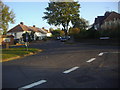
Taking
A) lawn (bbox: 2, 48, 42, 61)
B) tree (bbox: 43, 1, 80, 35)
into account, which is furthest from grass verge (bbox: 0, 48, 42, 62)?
tree (bbox: 43, 1, 80, 35)

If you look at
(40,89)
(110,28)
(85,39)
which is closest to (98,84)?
(40,89)

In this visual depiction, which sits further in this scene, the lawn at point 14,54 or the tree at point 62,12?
the tree at point 62,12

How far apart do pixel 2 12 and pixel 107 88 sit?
36802mm

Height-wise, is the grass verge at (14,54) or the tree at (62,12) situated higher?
the tree at (62,12)

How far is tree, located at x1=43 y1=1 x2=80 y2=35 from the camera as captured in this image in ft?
169

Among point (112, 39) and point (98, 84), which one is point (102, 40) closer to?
point (112, 39)

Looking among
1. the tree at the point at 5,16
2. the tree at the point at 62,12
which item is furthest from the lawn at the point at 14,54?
the tree at the point at 62,12

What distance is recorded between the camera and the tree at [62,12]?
2032 inches

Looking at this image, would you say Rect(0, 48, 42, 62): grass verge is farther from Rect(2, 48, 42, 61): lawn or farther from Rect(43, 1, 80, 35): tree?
Rect(43, 1, 80, 35): tree

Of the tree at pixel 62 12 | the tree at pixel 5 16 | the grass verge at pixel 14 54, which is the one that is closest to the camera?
the grass verge at pixel 14 54

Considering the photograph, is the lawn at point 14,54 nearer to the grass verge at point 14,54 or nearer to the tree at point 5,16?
the grass verge at point 14,54

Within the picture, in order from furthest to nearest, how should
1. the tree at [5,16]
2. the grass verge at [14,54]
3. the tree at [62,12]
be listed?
the tree at [62,12] < the tree at [5,16] < the grass verge at [14,54]

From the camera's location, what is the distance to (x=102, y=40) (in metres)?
28.5

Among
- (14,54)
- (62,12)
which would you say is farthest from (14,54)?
(62,12)
